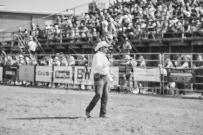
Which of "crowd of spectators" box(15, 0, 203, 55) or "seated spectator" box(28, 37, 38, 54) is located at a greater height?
"crowd of spectators" box(15, 0, 203, 55)

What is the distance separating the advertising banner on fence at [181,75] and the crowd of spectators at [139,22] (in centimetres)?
329

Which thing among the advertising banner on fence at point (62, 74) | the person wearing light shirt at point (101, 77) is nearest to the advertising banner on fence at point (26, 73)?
the advertising banner on fence at point (62, 74)

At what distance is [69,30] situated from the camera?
29.9 m

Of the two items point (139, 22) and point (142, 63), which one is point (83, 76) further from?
point (139, 22)

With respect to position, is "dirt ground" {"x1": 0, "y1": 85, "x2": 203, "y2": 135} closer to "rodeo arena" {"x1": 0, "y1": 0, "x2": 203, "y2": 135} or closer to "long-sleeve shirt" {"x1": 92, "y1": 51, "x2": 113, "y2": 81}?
"rodeo arena" {"x1": 0, "y1": 0, "x2": 203, "y2": 135}

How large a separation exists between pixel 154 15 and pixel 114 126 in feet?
51.8

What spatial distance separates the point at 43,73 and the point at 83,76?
3.61m

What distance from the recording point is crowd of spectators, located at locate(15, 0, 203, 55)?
21902 mm

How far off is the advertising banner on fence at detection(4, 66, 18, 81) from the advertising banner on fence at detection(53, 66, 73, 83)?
4.34m

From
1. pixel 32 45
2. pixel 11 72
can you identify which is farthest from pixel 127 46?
pixel 32 45

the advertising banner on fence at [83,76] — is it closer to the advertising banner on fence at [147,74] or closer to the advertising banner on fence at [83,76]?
the advertising banner on fence at [83,76]

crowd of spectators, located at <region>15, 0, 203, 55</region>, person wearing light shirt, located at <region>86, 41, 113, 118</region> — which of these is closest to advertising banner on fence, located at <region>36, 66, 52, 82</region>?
crowd of spectators, located at <region>15, 0, 203, 55</region>

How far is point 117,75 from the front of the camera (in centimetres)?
2120

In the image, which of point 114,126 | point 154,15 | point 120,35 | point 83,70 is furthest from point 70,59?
point 114,126
